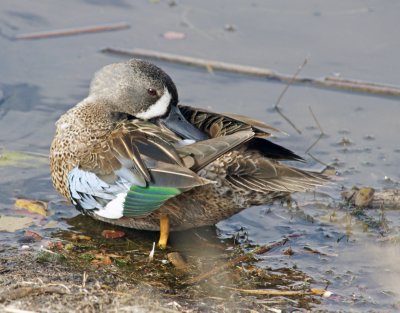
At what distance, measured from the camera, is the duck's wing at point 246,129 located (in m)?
5.19

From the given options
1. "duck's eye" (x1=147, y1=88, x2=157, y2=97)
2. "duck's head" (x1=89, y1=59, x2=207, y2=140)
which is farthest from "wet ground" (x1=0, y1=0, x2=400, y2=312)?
"duck's eye" (x1=147, y1=88, x2=157, y2=97)

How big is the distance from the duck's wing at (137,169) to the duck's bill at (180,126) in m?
0.13

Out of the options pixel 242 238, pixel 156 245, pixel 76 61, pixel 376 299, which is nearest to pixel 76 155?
pixel 156 245

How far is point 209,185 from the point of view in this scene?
5074 millimetres

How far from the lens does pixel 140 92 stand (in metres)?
5.52

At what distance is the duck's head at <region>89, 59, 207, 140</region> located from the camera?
5.46 m

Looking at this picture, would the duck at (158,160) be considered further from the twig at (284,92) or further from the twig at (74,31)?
the twig at (74,31)

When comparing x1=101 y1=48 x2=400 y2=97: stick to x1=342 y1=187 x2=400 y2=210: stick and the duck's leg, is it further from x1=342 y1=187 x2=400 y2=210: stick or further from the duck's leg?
the duck's leg

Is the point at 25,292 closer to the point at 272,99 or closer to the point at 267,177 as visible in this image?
the point at 267,177

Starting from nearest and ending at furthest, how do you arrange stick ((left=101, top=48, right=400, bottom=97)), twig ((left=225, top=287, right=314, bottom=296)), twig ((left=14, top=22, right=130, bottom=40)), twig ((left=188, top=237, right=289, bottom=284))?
1. twig ((left=225, top=287, right=314, bottom=296))
2. twig ((left=188, top=237, right=289, bottom=284))
3. stick ((left=101, top=48, right=400, bottom=97))
4. twig ((left=14, top=22, right=130, bottom=40))

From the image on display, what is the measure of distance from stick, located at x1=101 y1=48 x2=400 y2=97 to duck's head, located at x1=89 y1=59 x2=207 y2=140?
67.9 inches

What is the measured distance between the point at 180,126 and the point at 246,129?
0.42 m

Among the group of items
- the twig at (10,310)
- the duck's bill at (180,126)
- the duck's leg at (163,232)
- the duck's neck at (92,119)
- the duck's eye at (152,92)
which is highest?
the duck's eye at (152,92)

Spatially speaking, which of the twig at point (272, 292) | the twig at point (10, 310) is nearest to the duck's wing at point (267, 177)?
the twig at point (272, 292)
